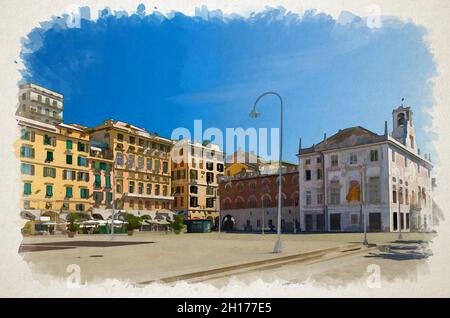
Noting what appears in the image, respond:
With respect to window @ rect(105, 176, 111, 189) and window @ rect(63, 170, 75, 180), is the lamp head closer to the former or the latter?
window @ rect(63, 170, 75, 180)

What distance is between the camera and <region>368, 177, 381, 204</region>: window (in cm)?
4525

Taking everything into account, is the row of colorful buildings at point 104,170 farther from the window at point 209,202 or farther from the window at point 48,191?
the window at point 209,202

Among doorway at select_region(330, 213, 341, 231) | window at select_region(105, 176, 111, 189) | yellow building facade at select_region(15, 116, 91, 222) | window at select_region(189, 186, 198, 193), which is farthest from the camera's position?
window at select_region(189, 186, 198, 193)

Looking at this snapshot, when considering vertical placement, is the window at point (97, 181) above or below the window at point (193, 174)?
below

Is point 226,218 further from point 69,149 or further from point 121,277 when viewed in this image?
point 121,277

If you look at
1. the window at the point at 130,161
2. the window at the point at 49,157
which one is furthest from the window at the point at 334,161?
the window at the point at 49,157

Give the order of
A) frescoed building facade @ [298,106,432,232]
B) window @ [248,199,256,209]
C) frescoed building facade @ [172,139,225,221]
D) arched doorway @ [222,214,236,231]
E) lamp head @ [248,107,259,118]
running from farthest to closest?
arched doorway @ [222,214,236,231], frescoed building facade @ [172,139,225,221], window @ [248,199,256,209], frescoed building facade @ [298,106,432,232], lamp head @ [248,107,259,118]

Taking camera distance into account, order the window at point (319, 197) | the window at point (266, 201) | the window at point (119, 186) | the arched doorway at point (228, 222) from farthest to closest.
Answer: the arched doorway at point (228, 222) < the window at point (266, 201) < the window at point (119, 186) < the window at point (319, 197)

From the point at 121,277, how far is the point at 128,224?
112 feet

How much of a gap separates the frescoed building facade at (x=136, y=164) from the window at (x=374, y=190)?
93.7 ft

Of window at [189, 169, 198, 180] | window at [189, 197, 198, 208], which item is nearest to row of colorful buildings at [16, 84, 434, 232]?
window at [189, 169, 198, 180]

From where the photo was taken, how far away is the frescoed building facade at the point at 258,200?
57344 mm

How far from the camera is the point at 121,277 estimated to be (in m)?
10.4

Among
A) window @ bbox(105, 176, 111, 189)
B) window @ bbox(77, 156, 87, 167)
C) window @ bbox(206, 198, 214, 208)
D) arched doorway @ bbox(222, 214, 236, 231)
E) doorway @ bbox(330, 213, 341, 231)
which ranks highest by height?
window @ bbox(77, 156, 87, 167)
